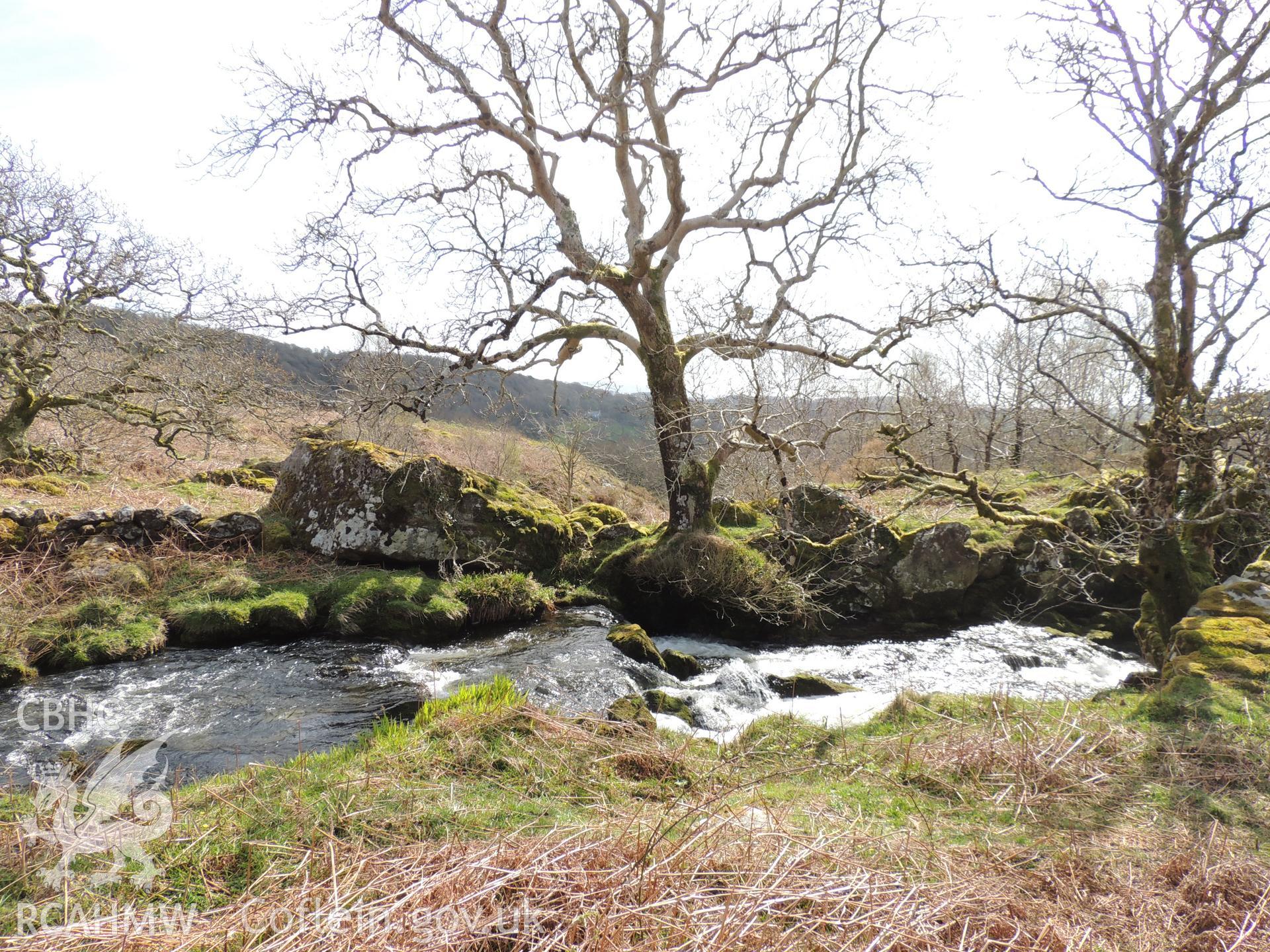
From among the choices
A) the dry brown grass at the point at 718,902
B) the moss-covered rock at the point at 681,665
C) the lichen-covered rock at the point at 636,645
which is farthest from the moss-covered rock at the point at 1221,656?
the lichen-covered rock at the point at 636,645

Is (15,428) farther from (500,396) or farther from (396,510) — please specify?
(500,396)

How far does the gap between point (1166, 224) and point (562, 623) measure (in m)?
8.65

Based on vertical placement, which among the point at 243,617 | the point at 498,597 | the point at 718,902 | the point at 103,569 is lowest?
the point at 243,617

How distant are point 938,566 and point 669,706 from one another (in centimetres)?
654

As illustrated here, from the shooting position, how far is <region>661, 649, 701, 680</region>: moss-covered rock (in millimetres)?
8172

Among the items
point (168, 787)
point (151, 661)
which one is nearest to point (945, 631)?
point (168, 787)

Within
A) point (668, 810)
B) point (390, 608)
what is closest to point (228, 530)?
point (390, 608)

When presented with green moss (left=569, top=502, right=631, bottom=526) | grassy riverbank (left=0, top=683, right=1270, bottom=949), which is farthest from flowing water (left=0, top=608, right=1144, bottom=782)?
green moss (left=569, top=502, right=631, bottom=526)

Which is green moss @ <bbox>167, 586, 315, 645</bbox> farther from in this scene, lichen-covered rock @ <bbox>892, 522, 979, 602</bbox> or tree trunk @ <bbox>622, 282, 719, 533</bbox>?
lichen-covered rock @ <bbox>892, 522, 979, 602</bbox>

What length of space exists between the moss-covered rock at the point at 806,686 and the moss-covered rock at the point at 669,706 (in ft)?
4.51

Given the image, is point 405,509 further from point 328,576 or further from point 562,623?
point 562,623

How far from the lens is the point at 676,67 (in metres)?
9.38

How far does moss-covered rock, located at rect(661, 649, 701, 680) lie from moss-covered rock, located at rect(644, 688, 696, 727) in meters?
1.14

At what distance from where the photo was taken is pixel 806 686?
7.60 m
